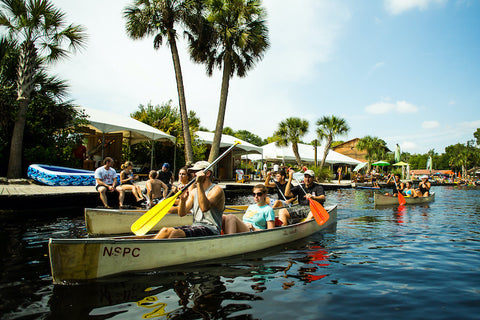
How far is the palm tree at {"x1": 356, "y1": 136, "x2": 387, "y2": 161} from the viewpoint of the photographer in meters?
49.5

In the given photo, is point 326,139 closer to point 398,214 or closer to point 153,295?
point 398,214

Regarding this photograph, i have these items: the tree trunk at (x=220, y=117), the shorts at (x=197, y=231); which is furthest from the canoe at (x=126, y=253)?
the tree trunk at (x=220, y=117)

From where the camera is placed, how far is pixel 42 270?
176 inches

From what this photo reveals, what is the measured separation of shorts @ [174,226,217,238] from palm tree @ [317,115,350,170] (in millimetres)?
28334

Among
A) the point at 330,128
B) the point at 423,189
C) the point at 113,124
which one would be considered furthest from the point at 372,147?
the point at 113,124

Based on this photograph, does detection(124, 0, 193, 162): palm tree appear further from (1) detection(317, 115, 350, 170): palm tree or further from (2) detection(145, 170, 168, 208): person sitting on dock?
(1) detection(317, 115, 350, 170): palm tree

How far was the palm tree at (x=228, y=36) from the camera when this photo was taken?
16.5 m

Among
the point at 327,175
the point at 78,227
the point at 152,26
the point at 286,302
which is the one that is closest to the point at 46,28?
the point at 152,26

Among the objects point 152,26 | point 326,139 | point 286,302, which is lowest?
point 286,302

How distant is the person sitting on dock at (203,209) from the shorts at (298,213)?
3572mm

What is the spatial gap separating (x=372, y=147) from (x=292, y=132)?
25.8 metres

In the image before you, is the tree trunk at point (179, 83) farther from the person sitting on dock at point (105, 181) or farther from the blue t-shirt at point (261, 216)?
the blue t-shirt at point (261, 216)

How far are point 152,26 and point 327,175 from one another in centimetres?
1985

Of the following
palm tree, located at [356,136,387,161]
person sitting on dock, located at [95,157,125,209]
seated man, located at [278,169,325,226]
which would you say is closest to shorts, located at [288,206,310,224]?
seated man, located at [278,169,325,226]
